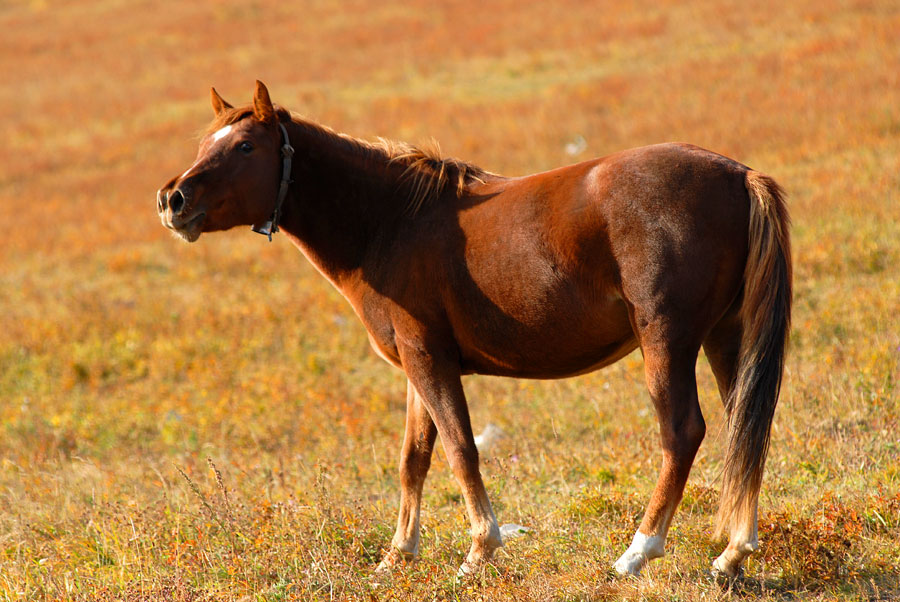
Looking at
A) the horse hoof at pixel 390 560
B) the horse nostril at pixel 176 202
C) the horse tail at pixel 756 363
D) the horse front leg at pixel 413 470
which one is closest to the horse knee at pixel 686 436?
the horse tail at pixel 756 363

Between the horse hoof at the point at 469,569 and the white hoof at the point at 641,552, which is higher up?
the white hoof at the point at 641,552

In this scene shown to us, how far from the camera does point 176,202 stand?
4.46 metres

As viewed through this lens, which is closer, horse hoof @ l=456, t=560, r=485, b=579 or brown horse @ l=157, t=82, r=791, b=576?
brown horse @ l=157, t=82, r=791, b=576

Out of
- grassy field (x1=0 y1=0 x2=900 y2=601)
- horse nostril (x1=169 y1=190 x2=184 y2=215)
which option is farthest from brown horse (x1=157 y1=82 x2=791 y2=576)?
grassy field (x1=0 y1=0 x2=900 y2=601)

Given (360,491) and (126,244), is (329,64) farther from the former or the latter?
(360,491)

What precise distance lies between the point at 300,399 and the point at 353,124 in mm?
14320

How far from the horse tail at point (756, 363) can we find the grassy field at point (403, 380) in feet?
1.68

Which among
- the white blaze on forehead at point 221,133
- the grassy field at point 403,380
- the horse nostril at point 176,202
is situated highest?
the white blaze on forehead at point 221,133

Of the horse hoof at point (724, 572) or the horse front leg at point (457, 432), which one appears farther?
the horse front leg at point (457, 432)

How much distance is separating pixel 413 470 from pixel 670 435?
5.19 feet

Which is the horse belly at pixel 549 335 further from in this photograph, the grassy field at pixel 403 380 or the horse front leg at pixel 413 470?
the grassy field at pixel 403 380

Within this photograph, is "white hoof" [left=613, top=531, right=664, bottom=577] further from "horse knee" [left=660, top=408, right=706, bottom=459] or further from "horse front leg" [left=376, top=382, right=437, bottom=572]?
"horse front leg" [left=376, top=382, right=437, bottom=572]

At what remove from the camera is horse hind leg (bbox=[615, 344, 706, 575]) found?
4.03 m

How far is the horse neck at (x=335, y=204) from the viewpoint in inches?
193
